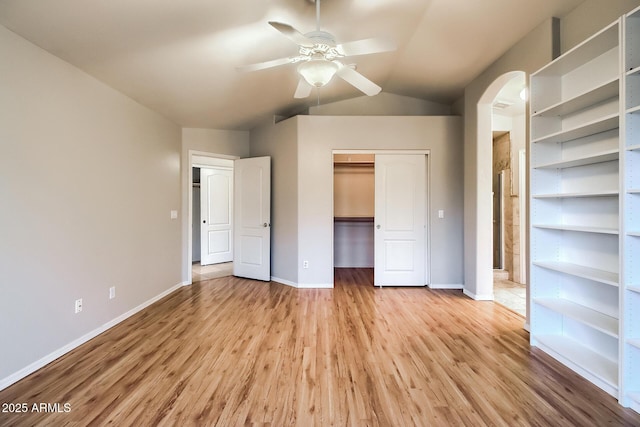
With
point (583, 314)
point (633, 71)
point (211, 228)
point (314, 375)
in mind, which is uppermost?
point (633, 71)

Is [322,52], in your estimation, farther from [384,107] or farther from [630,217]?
[384,107]

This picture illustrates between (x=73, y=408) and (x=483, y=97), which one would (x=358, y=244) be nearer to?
(x=483, y=97)

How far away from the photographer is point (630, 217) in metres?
1.71

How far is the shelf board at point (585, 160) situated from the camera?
6.20 feet

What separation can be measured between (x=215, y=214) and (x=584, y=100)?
584 cm

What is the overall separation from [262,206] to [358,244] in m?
2.27

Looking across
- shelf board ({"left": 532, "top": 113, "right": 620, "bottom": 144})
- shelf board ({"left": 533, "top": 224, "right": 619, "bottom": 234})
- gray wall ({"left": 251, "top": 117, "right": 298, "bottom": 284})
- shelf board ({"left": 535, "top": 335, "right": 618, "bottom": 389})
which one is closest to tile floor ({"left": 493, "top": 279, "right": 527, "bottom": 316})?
shelf board ({"left": 535, "top": 335, "right": 618, "bottom": 389})

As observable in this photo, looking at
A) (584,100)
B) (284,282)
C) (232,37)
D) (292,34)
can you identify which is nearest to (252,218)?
(284,282)

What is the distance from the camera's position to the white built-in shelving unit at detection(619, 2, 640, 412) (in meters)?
1.69

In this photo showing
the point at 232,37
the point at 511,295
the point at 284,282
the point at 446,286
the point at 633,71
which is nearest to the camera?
the point at 633,71

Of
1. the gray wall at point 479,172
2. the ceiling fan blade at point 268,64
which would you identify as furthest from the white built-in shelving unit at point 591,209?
the ceiling fan blade at point 268,64

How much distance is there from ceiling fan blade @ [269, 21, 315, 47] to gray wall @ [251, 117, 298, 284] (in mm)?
2374

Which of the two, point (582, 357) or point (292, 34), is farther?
point (582, 357)

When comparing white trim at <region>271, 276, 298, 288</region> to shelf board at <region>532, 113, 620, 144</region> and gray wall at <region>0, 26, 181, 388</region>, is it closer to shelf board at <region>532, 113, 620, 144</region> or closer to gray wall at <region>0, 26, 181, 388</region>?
gray wall at <region>0, 26, 181, 388</region>
